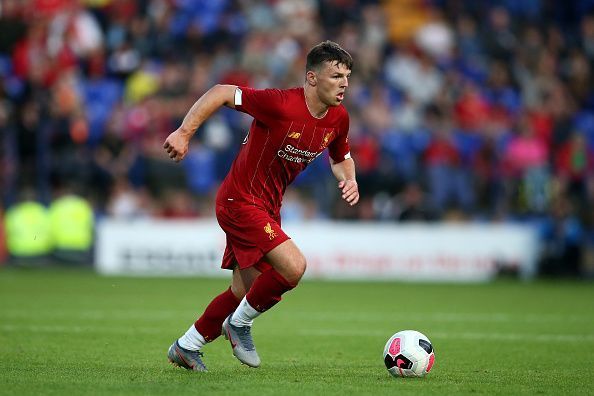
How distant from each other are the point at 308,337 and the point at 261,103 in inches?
136

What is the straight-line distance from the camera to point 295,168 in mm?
7812

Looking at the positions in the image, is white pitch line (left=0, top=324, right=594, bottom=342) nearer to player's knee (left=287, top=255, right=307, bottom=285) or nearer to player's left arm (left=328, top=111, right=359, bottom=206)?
player's left arm (left=328, top=111, right=359, bottom=206)

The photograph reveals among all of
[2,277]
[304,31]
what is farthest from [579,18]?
[2,277]

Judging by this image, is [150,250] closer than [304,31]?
Yes

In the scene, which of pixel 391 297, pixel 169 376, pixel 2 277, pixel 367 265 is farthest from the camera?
pixel 367 265

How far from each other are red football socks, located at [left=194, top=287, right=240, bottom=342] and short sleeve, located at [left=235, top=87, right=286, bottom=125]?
1.31m

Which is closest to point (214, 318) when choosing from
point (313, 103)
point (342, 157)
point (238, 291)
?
point (238, 291)

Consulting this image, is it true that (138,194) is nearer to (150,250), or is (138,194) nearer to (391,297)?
(150,250)

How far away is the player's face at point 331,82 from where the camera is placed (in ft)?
24.6

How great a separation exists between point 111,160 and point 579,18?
11386 mm

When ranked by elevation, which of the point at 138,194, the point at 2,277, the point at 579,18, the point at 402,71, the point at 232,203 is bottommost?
the point at 2,277

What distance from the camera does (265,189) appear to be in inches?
305

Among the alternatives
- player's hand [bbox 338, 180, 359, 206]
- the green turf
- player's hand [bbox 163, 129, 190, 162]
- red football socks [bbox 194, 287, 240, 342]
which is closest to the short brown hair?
Answer: player's hand [bbox 338, 180, 359, 206]

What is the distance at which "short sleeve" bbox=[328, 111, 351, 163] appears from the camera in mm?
7929
